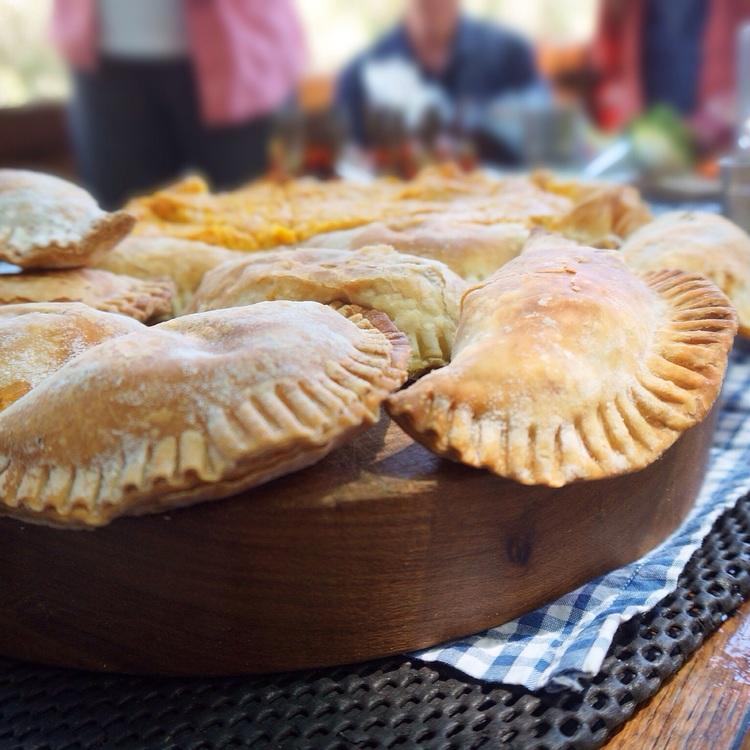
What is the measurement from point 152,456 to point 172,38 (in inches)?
139

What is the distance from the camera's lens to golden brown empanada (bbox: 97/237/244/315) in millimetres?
2121

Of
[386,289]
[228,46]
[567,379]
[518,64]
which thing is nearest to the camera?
[567,379]

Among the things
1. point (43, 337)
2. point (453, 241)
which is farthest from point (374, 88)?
point (43, 337)

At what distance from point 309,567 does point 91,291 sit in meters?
0.94

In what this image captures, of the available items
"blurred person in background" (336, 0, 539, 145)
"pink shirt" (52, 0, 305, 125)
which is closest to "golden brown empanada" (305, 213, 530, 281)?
"pink shirt" (52, 0, 305, 125)

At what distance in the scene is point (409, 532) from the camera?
123 cm

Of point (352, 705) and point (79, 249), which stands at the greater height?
point (79, 249)

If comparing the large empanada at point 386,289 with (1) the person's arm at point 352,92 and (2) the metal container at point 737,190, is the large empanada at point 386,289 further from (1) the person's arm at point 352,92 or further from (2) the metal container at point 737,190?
(1) the person's arm at point 352,92

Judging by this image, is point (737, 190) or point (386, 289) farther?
point (737, 190)

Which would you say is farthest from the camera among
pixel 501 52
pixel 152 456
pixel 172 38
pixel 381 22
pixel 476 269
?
pixel 381 22

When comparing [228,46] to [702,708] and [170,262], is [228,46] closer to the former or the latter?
[170,262]

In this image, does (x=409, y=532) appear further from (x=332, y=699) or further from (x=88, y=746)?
(x=88, y=746)

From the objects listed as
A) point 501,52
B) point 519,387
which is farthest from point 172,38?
point 519,387

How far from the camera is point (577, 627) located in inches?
52.0
